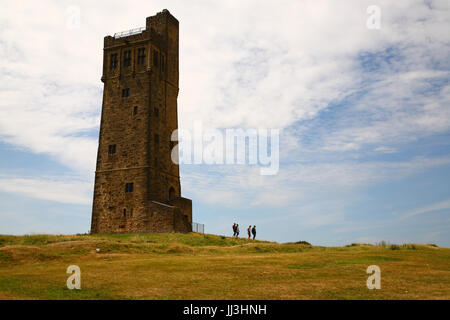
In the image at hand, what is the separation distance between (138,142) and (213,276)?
31049 millimetres

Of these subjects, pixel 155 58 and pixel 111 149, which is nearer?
pixel 111 149

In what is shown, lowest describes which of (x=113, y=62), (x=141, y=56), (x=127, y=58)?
(x=113, y=62)

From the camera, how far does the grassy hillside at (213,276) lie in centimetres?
1347

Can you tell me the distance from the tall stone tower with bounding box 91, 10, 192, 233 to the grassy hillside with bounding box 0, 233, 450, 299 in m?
15.9

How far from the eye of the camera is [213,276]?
17109 millimetres

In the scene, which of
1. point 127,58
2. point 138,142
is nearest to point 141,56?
point 127,58

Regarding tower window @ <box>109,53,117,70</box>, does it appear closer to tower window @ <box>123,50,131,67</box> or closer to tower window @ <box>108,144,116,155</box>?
tower window @ <box>123,50,131,67</box>

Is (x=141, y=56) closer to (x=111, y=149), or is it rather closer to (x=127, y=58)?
(x=127, y=58)

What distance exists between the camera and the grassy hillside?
13.5 metres

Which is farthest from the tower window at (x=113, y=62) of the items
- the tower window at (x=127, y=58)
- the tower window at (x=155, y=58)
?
the tower window at (x=155, y=58)

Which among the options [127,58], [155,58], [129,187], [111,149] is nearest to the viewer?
[129,187]

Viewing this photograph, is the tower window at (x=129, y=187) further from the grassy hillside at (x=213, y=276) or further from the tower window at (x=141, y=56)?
the grassy hillside at (x=213, y=276)

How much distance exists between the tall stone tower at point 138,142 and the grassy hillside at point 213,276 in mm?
15891
